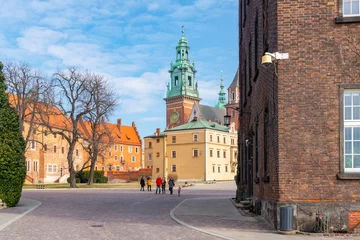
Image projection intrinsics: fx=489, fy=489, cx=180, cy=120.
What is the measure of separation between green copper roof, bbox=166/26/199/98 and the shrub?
4098 inches

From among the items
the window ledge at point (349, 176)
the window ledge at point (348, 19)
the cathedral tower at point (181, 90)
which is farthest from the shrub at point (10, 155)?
the cathedral tower at point (181, 90)

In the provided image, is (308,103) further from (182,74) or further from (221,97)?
(221,97)

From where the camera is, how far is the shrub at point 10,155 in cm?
2253

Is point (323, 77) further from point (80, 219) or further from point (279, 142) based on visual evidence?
point (80, 219)

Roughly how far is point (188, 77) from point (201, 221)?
4529 inches

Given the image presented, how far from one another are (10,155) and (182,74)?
107237mm

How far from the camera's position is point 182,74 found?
5074 inches

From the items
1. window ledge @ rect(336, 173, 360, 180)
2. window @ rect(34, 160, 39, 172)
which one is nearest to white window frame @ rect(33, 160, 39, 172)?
window @ rect(34, 160, 39, 172)

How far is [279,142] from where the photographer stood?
13.2 metres

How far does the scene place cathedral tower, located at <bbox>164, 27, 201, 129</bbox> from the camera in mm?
127688

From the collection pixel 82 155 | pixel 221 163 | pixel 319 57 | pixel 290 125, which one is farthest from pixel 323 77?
pixel 82 155

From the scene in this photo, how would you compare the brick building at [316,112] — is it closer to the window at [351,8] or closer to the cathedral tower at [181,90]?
the window at [351,8]

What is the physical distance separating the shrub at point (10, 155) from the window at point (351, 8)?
53.7 ft

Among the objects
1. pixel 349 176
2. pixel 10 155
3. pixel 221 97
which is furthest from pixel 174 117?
Answer: pixel 349 176
